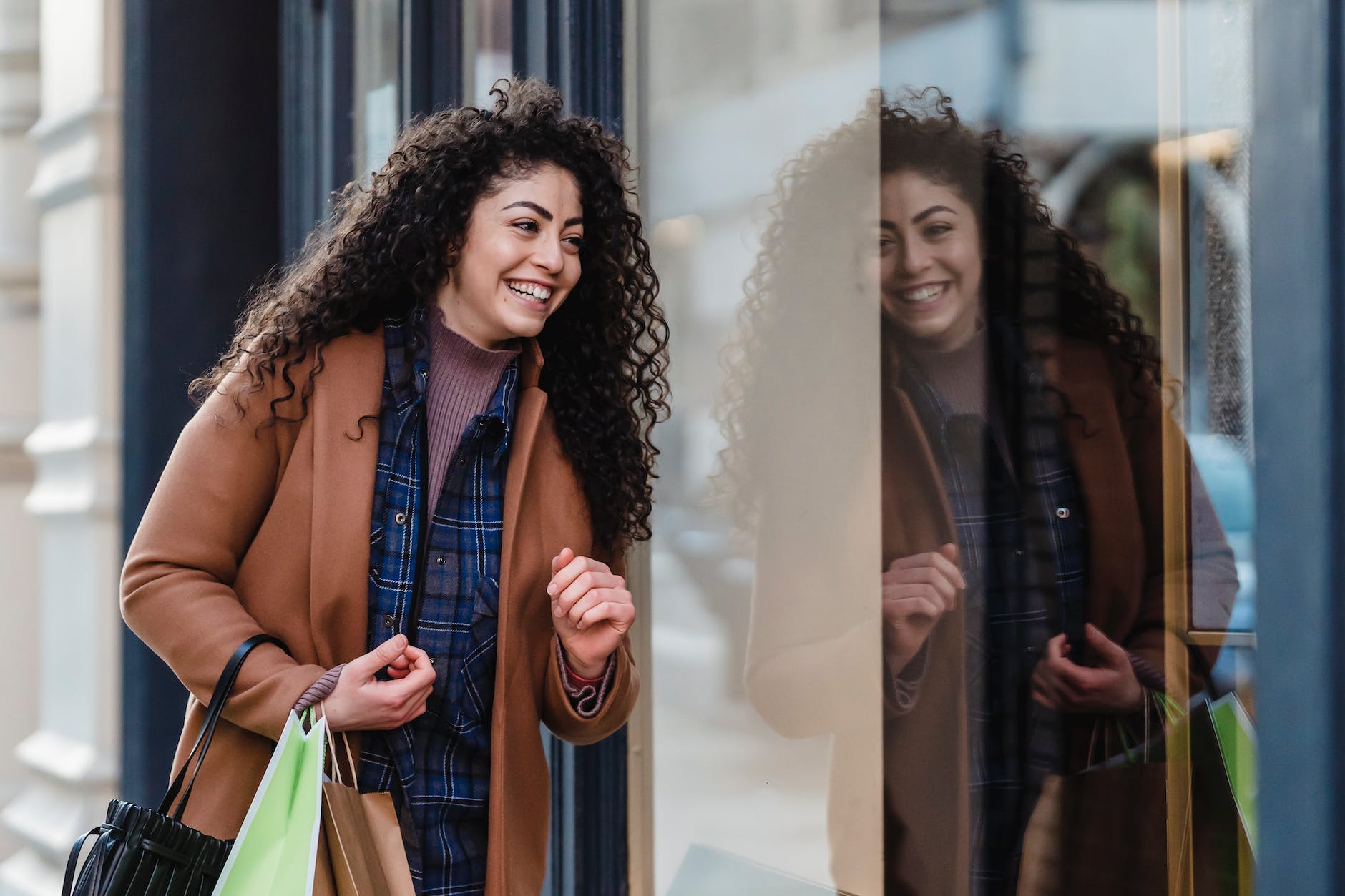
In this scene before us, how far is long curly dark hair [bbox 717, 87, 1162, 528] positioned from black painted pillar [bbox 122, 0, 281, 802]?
192 cm

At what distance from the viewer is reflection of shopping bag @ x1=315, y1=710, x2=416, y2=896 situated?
Answer: 1589mm

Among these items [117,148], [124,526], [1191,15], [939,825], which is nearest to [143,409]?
[124,526]

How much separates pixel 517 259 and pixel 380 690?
0.58 m

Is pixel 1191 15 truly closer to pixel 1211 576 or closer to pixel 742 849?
pixel 1211 576

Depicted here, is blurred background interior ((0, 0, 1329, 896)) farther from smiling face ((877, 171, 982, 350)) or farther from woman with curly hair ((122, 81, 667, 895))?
woman with curly hair ((122, 81, 667, 895))

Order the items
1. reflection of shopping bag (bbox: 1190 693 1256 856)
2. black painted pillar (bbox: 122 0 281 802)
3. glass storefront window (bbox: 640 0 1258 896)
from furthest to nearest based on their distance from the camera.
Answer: black painted pillar (bbox: 122 0 281 802), glass storefront window (bbox: 640 0 1258 896), reflection of shopping bag (bbox: 1190 693 1256 856)

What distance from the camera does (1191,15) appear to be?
4.59 ft

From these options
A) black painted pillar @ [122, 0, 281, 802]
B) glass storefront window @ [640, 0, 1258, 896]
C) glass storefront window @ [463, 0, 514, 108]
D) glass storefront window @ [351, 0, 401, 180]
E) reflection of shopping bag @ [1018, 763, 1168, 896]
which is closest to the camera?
glass storefront window @ [640, 0, 1258, 896]

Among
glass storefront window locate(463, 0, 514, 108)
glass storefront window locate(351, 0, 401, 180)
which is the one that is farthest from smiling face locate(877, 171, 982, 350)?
glass storefront window locate(351, 0, 401, 180)

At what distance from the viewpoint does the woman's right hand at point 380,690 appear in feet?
5.46

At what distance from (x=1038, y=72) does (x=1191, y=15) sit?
0.28 meters

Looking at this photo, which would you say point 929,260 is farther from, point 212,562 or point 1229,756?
point 212,562

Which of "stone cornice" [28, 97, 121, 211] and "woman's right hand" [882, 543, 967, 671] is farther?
"stone cornice" [28, 97, 121, 211]

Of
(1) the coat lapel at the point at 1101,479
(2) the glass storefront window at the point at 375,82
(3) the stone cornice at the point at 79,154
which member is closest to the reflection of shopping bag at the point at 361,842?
(1) the coat lapel at the point at 1101,479
